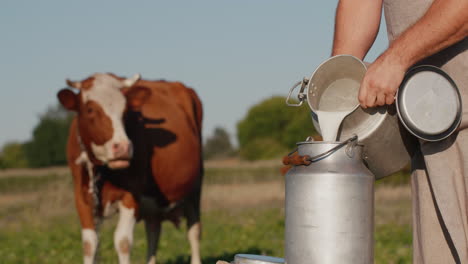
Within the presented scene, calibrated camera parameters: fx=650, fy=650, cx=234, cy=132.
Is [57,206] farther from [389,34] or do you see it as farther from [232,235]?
[389,34]

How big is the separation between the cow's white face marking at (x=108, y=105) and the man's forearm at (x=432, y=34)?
3459 millimetres

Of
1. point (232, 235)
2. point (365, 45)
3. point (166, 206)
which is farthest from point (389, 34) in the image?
point (232, 235)

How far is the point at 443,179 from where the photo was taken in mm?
2248

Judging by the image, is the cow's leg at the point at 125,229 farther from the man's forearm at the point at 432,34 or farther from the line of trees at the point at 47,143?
the line of trees at the point at 47,143

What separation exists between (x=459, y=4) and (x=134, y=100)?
4.20 metres

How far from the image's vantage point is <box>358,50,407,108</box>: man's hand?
6.83 ft

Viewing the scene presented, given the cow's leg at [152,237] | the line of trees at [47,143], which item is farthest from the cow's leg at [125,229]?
Answer: the line of trees at [47,143]

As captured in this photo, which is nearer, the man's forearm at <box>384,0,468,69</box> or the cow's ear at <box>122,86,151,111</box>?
the man's forearm at <box>384,0,468,69</box>

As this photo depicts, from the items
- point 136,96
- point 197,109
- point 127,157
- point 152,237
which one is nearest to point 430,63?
point 127,157

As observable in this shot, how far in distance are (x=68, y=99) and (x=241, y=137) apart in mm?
63911

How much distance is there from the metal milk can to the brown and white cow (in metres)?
3.34

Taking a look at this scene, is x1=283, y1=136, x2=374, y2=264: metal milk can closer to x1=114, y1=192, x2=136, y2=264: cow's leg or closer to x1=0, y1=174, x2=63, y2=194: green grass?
x1=114, y1=192, x2=136, y2=264: cow's leg

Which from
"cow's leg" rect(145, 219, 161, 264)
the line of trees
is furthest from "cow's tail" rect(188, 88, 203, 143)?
the line of trees

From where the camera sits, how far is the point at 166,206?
6.46m
